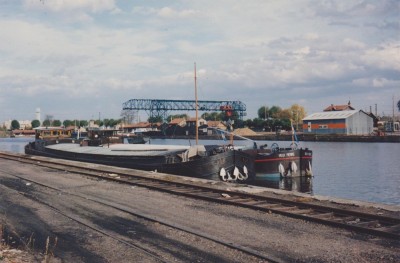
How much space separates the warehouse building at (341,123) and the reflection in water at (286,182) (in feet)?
249

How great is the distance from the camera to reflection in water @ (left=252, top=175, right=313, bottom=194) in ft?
102

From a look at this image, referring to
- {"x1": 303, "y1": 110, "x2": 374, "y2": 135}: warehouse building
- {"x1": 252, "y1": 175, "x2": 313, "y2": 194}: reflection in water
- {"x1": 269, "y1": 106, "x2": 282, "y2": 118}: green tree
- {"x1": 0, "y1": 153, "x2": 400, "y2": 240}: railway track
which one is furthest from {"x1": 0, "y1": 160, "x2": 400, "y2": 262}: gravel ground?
{"x1": 269, "y1": 106, "x2": 282, "y2": 118}: green tree

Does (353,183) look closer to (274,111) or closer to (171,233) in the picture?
(171,233)

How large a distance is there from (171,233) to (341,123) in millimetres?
102597

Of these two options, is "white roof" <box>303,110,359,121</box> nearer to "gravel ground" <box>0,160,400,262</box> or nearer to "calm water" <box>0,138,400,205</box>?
"calm water" <box>0,138,400,205</box>

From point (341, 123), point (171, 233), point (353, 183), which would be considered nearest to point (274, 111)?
point (341, 123)

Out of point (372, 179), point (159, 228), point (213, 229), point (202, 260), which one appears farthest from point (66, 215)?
point (372, 179)

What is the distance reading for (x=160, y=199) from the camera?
15586 millimetres

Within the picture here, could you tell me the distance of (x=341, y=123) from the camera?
105688mm

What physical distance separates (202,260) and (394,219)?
5.76m

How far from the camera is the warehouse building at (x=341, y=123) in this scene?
10450 centimetres

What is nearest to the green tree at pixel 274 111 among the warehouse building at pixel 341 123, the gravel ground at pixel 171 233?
the warehouse building at pixel 341 123

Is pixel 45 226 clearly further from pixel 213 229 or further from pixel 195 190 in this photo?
pixel 195 190

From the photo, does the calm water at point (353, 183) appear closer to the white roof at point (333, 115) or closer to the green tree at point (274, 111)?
the white roof at point (333, 115)
